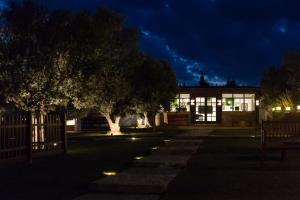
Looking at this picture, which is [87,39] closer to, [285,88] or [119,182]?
[119,182]

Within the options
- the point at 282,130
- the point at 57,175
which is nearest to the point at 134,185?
the point at 57,175

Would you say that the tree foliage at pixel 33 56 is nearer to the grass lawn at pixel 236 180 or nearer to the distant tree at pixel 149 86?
the grass lawn at pixel 236 180

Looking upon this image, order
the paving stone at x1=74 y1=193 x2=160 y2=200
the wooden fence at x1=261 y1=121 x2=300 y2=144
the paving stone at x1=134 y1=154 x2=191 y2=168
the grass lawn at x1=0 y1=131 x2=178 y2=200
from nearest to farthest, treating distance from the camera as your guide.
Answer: the paving stone at x1=74 y1=193 x2=160 y2=200 < the grass lawn at x1=0 y1=131 x2=178 y2=200 < the paving stone at x1=134 y1=154 x2=191 y2=168 < the wooden fence at x1=261 y1=121 x2=300 y2=144

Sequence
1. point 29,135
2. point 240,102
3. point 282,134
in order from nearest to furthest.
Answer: point 29,135, point 282,134, point 240,102

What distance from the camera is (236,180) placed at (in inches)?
622

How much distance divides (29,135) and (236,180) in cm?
807

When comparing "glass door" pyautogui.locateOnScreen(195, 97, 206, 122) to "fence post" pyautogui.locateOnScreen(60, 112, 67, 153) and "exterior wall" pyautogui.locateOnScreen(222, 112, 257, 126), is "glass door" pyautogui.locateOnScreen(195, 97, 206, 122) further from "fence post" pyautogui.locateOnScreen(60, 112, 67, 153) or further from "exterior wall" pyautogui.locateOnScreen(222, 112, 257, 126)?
"fence post" pyautogui.locateOnScreen(60, 112, 67, 153)

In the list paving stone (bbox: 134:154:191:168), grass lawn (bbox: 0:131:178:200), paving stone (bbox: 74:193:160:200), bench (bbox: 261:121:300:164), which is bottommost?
paving stone (bbox: 74:193:160:200)

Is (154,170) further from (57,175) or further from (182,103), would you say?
(182,103)

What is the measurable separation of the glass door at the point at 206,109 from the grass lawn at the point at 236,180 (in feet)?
203

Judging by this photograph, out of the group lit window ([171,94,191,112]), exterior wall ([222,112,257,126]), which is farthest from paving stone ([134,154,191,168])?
lit window ([171,94,191,112])

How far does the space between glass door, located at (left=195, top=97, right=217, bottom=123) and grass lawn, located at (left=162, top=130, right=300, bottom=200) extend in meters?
61.9

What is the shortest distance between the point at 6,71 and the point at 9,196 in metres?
13.7

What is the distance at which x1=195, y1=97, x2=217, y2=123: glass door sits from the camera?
85062 mm
